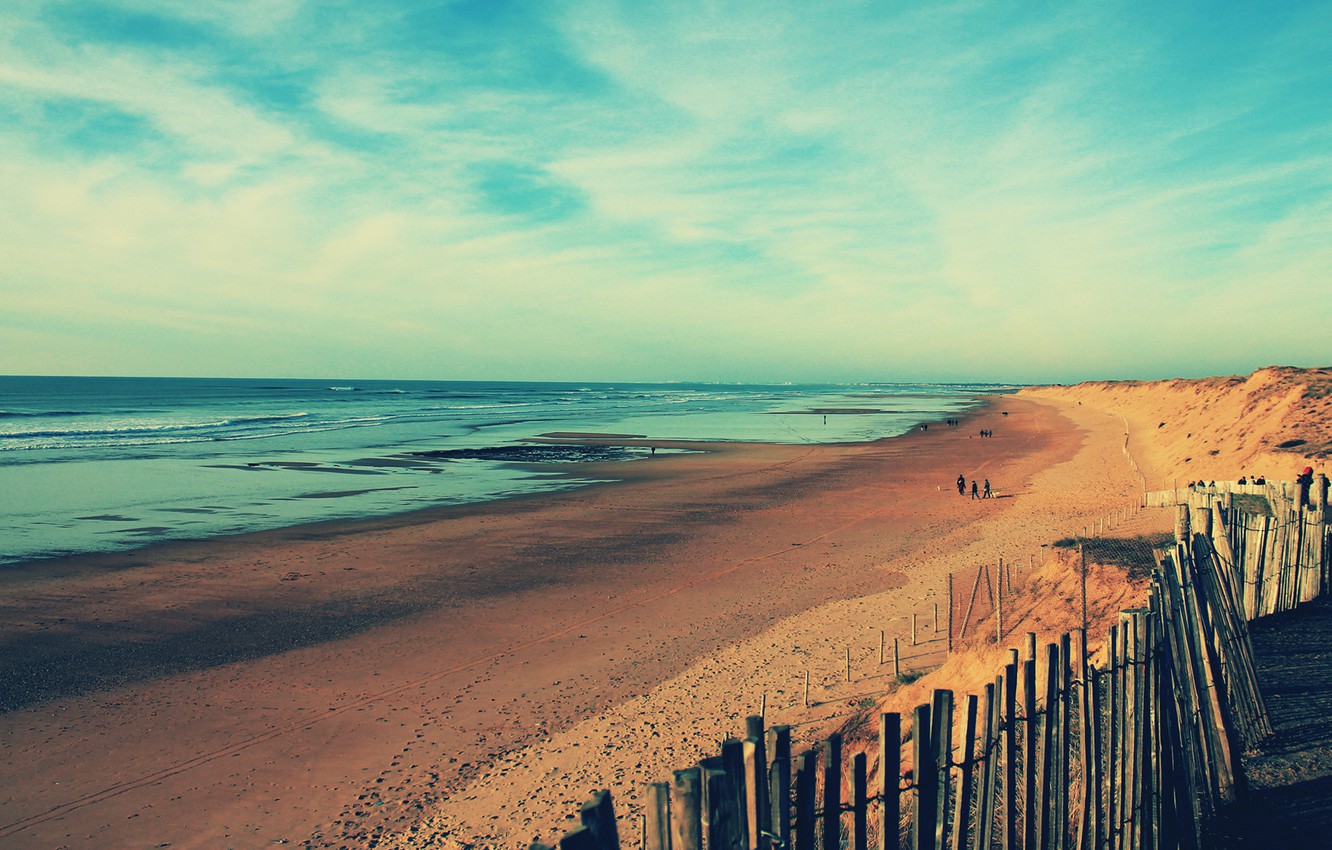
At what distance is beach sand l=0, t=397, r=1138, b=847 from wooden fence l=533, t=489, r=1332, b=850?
12.7 feet

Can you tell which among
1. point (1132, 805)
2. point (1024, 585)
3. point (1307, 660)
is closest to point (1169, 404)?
point (1024, 585)

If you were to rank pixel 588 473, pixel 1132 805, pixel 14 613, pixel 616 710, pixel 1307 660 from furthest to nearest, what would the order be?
pixel 588 473
pixel 14 613
pixel 616 710
pixel 1307 660
pixel 1132 805

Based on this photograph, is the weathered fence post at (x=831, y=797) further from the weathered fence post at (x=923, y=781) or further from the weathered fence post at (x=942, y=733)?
the weathered fence post at (x=942, y=733)

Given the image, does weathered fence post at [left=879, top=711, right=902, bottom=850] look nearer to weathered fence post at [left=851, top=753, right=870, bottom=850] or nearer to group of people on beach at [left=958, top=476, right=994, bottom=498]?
weathered fence post at [left=851, top=753, right=870, bottom=850]

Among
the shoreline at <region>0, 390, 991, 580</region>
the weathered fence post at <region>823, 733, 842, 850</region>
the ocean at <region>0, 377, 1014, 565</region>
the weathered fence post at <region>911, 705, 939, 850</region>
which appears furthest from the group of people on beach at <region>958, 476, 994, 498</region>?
the weathered fence post at <region>823, 733, 842, 850</region>

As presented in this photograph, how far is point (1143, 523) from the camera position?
52.6 ft

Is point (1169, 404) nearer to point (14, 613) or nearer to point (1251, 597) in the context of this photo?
point (1251, 597)

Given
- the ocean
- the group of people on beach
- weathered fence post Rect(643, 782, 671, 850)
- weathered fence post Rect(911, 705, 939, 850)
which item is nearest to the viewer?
weathered fence post Rect(643, 782, 671, 850)

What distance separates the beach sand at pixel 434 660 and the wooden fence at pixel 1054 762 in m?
3.86

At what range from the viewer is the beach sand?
27.1ft

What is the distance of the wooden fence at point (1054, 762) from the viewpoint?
2.81 metres

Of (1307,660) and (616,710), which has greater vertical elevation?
(1307,660)

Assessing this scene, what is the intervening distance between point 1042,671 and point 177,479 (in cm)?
3687

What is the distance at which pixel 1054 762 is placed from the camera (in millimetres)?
4266
